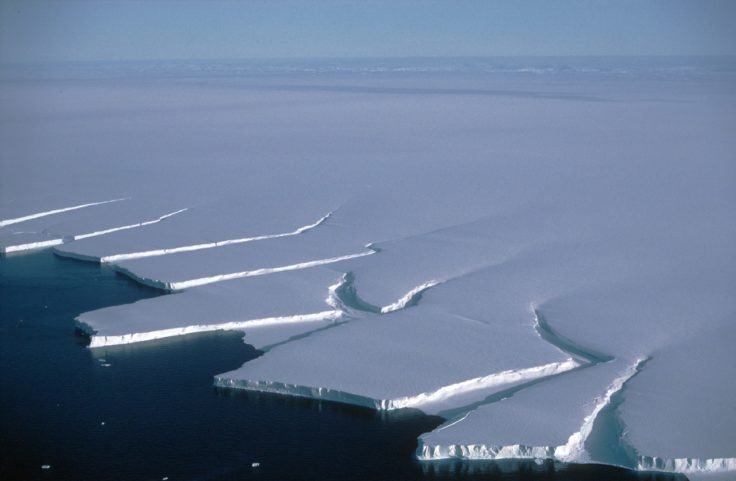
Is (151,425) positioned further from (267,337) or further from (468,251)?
(468,251)

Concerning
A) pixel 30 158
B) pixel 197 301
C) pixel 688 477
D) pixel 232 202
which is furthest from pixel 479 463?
pixel 30 158

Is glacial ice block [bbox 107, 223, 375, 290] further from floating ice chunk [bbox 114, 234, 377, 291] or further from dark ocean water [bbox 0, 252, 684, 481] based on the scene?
dark ocean water [bbox 0, 252, 684, 481]

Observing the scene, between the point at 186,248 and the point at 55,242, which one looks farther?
the point at 55,242

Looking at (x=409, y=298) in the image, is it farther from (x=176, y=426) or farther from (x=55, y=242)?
(x=55, y=242)

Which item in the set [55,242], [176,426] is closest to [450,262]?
[176,426]

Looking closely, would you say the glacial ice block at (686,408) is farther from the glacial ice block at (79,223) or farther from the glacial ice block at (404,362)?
the glacial ice block at (79,223)

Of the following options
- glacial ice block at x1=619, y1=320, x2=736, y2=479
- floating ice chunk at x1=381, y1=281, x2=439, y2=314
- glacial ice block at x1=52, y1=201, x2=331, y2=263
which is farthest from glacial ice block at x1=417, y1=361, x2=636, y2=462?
glacial ice block at x1=52, y1=201, x2=331, y2=263

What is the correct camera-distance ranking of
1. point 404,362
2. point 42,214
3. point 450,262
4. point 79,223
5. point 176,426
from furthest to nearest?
point 42,214 < point 79,223 < point 450,262 < point 404,362 < point 176,426
